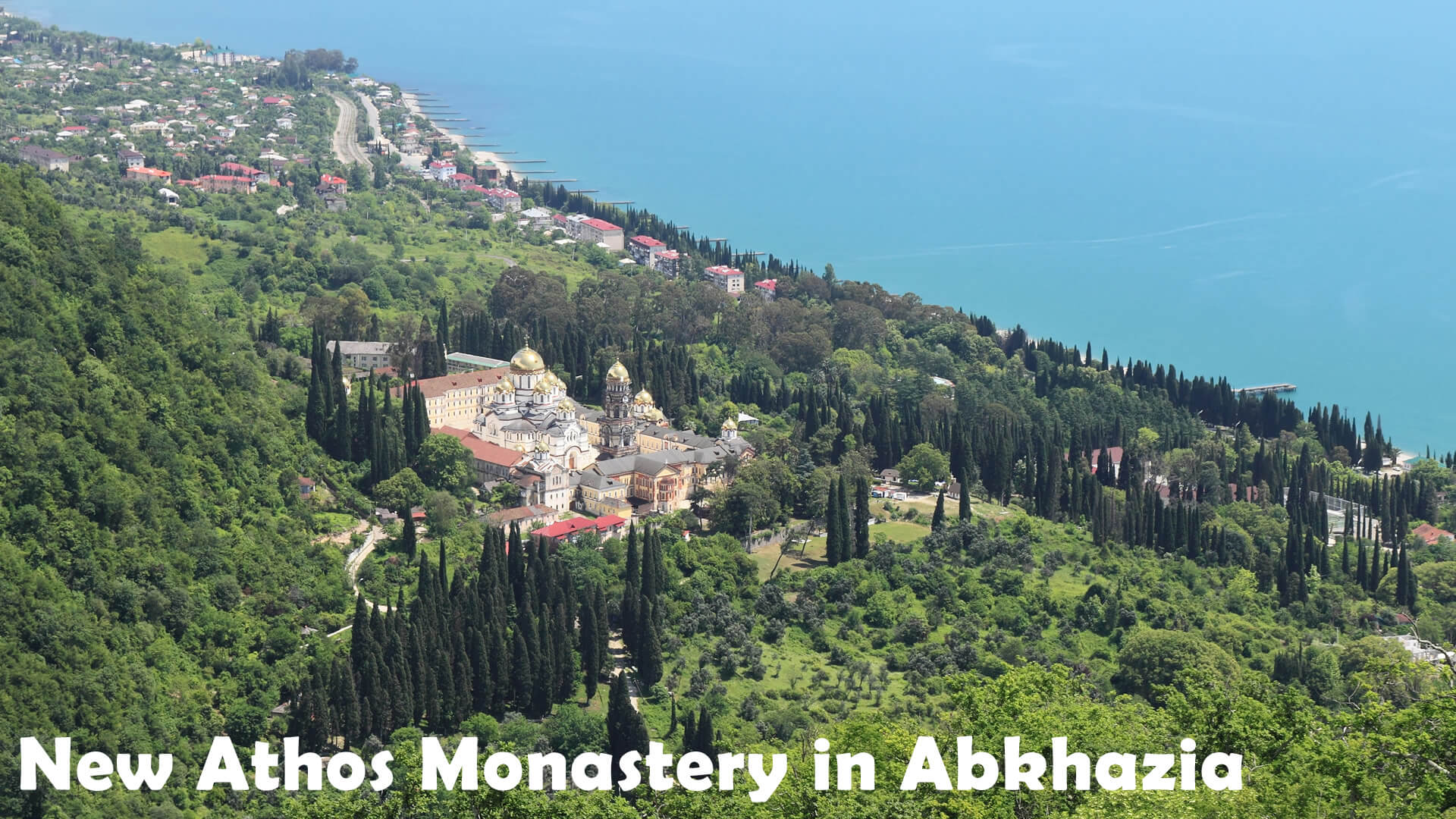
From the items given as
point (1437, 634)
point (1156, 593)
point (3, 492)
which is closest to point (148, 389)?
point (3, 492)

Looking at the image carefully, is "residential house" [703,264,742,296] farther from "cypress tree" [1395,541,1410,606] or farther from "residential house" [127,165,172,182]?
"cypress tree" [1395,541,1410,606]

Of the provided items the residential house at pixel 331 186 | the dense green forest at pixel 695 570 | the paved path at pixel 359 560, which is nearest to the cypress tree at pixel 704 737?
the dense green forest at pixel 695 570

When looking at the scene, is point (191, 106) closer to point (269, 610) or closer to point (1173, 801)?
point (269, 610)

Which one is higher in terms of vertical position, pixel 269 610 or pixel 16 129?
pixel 16 129

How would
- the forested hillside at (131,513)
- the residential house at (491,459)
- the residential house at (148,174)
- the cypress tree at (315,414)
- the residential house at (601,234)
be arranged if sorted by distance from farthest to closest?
the residential house at (601,234)
the residential house at (148,174)
the residential house at (491,459)
the cypress tree at (315,414)
the forested hillside at (131,513)

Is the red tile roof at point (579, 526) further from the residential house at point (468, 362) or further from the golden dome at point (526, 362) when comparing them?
the residential house at point (468, 362)

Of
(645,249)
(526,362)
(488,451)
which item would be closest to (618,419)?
(526,362)

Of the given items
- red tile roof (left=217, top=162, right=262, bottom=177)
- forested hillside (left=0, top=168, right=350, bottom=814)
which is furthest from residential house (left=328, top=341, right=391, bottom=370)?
red tile roof (left=217, top=162, right=262, bottom=177)
